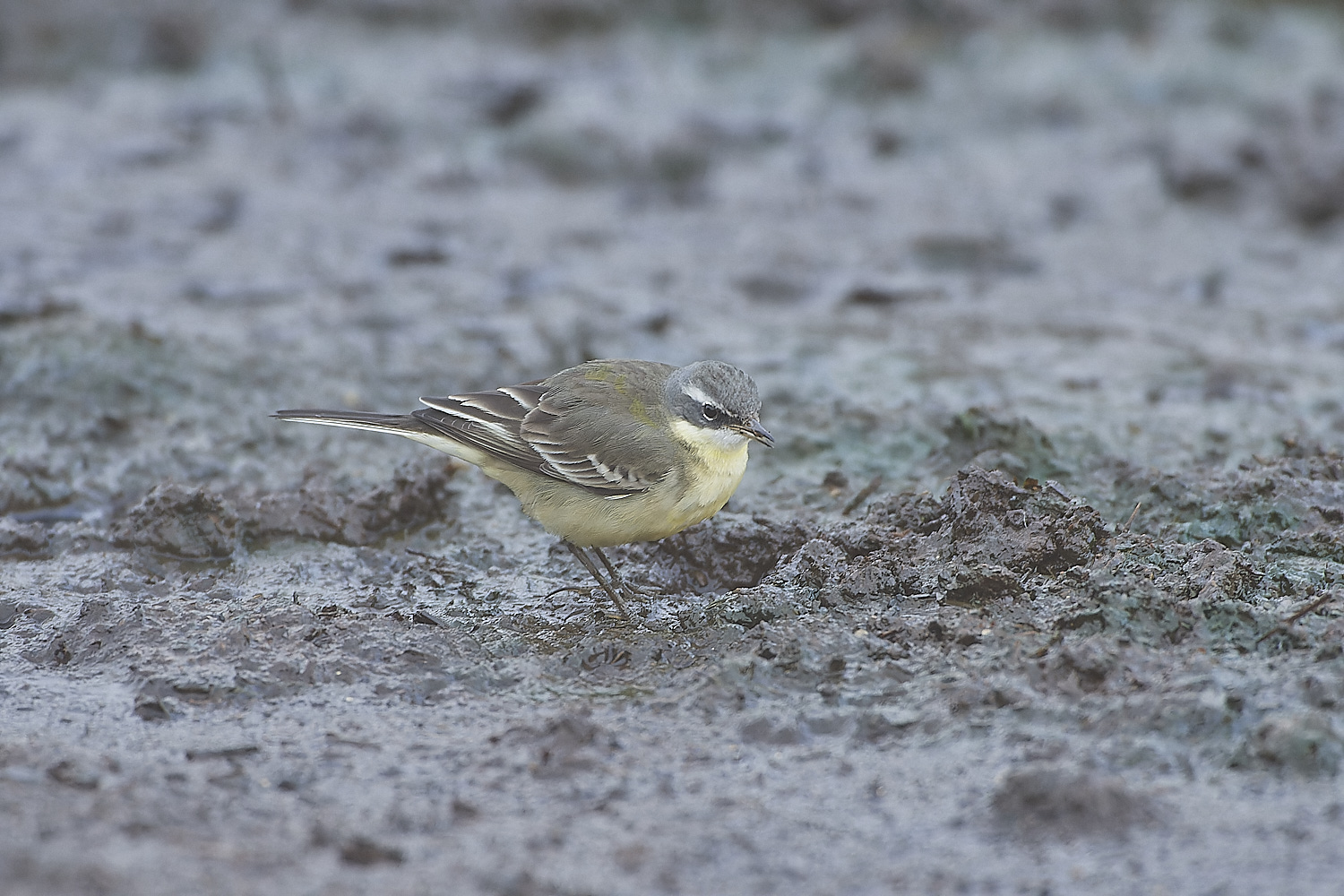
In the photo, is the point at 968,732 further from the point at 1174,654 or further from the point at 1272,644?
the point at 1272,644

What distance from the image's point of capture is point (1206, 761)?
4.81 metres

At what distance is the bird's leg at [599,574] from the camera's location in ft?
21.4

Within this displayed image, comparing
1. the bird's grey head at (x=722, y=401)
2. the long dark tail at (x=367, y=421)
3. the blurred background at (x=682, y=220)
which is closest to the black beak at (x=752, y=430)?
the bird's grey head at (x=722, y=401)

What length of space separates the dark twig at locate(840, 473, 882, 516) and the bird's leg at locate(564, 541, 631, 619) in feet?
4.60

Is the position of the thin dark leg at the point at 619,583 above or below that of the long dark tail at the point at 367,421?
below

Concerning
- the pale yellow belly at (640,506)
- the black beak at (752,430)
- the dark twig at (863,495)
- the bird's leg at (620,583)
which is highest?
the black beak at (752,430)

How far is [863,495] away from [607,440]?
1674mm

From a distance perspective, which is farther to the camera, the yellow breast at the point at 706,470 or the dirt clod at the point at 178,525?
the dirt clod at the point at 178,525

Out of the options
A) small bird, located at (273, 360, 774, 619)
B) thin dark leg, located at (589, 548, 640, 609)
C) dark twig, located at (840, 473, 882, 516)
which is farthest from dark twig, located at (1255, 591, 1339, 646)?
thin dark leg, located at (589, 548, 640, 609)

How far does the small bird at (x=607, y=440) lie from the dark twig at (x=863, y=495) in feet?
3.17

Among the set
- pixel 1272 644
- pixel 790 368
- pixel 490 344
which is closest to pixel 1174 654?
pixel 1272 644

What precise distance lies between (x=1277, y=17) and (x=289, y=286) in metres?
11.3

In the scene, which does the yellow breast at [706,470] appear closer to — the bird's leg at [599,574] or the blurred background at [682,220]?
the bird's leg at [599,574]

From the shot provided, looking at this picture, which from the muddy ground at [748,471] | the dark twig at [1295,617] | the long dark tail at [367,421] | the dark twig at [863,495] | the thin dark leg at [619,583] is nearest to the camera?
the muddy ground at [748,471]
